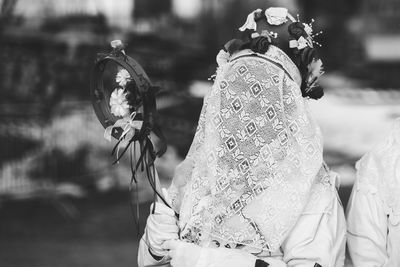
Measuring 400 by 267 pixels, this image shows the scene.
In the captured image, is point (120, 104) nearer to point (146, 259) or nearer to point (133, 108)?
point (133, 108)

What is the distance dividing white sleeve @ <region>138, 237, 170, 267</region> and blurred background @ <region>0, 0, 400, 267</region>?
90.2 inches

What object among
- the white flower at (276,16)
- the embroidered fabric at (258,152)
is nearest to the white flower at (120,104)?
the embroidered fabric at (258,152)

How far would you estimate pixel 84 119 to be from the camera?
7.51 m

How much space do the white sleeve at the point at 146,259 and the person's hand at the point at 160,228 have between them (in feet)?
0.19

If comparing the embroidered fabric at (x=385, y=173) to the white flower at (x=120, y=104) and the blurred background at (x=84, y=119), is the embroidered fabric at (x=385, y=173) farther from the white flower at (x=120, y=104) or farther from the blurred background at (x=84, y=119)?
the blurred background at (x=84, y=119)

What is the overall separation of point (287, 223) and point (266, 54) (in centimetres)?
63

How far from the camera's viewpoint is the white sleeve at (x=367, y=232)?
269 cm

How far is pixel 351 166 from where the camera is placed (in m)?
8.13

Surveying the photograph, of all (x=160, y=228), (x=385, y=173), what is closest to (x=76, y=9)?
(x=160, y=228)

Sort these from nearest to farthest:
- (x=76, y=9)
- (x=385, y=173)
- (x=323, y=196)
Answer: (x=323, y=196)
(x=385, y=173)
(x=76, y=9)

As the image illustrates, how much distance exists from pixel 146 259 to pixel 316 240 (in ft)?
2.34

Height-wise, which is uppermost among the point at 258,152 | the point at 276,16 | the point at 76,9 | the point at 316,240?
the point at 276,16

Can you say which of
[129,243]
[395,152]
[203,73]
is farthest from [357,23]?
[395,152]

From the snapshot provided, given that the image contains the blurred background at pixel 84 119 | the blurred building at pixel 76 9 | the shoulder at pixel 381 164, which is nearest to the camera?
the shoulder at pixel 381 164
